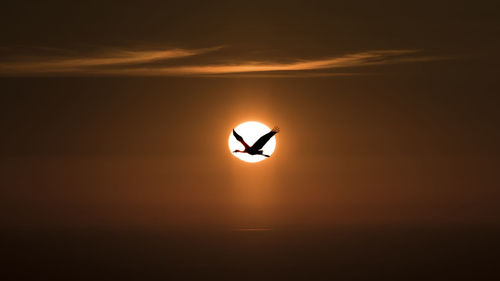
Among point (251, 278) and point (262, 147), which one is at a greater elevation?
point (251, 278)

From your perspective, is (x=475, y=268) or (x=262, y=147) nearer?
(x=262, y=147)

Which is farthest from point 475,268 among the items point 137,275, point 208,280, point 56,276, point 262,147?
point 262,147

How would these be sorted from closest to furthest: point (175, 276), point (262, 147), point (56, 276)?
1. point (262, 147)
2. point (56, 276)
3. point (175, 276)

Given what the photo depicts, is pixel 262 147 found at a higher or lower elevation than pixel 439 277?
lower

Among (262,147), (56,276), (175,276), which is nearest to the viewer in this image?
(262,147)

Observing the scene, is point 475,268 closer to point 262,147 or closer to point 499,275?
point 499,275

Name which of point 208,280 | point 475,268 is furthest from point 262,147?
point 475,268

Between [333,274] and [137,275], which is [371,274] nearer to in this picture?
[333,274]

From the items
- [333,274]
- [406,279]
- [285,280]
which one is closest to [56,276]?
[285,280]

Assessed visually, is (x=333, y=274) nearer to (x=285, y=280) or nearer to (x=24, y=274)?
(x=285, y=280)

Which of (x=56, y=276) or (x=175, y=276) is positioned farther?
(x=175, y=276)
